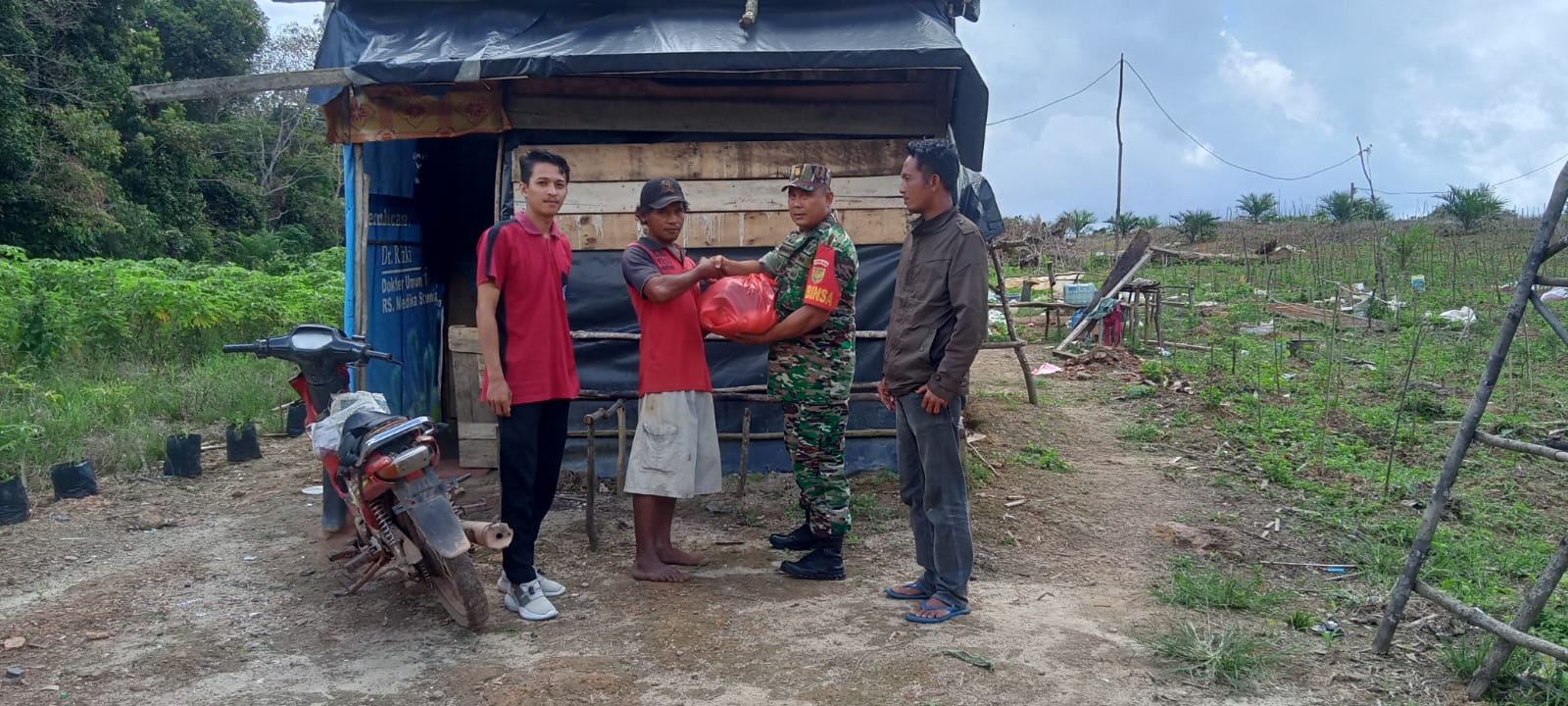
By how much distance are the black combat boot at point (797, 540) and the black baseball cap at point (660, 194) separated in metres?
1.65

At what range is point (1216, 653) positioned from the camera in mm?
3498

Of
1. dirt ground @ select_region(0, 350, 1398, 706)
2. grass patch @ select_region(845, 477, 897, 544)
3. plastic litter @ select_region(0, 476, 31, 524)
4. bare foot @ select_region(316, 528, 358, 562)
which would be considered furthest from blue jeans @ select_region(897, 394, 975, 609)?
plastic litter @ select_region(0, 476, 31, 524)

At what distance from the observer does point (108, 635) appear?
3.87 m

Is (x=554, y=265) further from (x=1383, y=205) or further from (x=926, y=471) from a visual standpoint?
(x=1383, y=205)

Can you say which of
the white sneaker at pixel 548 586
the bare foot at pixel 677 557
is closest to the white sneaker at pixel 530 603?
the white sneaker at pixel 548 586

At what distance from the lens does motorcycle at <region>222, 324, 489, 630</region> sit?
3.62 m

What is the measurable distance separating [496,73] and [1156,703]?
14.0ft

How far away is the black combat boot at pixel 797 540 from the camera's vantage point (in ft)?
15.5

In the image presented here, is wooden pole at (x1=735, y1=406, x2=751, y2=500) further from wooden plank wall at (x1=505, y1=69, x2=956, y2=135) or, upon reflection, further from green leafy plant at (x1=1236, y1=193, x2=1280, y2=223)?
green leafy plant at (x1=1236, y1=193, x2=1280, y2=223)

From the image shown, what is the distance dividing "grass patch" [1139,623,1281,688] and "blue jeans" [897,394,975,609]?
0.74 m

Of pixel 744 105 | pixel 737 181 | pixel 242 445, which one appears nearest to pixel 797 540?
pixel 737 181

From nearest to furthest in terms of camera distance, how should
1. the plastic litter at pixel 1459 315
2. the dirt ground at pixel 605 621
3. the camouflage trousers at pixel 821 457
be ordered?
the dirt ground at pixel 605 621 < the camouflage trousers at pixel 821 457 < the plastic litter at pixel 1459 315

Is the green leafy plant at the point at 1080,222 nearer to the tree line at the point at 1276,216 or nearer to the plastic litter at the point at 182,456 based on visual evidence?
the tree line at the point at 1276,216

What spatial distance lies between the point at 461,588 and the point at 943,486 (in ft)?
6.13
